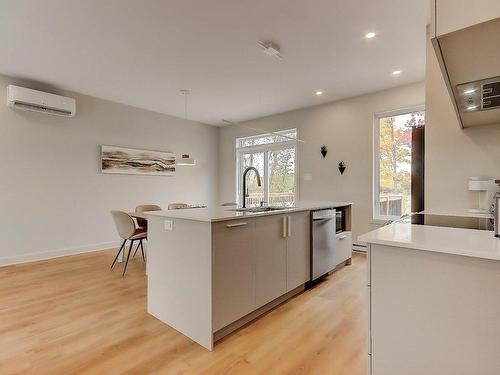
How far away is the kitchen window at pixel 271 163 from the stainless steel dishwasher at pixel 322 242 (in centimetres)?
223

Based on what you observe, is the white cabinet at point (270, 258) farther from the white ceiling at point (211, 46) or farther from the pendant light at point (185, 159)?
the pendant light at point (185, 159)

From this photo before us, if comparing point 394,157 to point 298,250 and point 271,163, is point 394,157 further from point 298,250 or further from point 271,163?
point 298,250

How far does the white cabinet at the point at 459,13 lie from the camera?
811 mm

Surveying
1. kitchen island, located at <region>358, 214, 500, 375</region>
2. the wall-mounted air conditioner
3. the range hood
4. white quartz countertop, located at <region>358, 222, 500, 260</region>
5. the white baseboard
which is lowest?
the white baseboard

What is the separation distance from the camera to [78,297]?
8.93 feet

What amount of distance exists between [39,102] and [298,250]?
4.24 m

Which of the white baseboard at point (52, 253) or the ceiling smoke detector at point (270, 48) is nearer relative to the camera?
the ceiling smoke detector at point (270, 48)

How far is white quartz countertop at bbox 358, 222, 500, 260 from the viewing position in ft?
3.23

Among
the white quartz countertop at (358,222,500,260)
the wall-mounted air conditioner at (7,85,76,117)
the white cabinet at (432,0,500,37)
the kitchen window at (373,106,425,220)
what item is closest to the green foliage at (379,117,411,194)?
the kitchen window at (373,106,425,220)

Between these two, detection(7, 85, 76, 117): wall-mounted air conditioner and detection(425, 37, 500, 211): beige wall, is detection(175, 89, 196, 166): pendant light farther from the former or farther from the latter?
detection(425, 37, 500, 211): beige wall

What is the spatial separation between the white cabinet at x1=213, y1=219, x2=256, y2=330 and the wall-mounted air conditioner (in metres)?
3.85

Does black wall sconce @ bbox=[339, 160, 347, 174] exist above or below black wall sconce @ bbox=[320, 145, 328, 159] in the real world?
below

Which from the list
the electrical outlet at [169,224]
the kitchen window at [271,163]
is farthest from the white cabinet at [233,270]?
the kitchen window at [271,163]

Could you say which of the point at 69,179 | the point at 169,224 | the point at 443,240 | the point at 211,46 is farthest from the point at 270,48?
the point at 69,179
